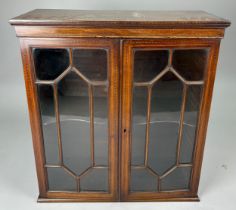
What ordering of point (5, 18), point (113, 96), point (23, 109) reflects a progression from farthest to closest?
1. point (23, 109)
2. point (5, 18)
3. point (113, 96)

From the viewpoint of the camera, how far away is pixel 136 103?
1.49 m

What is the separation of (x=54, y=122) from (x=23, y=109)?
3.28 feet

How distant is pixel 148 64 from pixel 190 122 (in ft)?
1.14

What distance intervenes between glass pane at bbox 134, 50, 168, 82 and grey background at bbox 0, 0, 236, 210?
2.16ft

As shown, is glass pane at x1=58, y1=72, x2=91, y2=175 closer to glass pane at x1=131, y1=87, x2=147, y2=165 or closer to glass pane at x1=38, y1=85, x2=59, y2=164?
glass pane at x1=38, y1=85, x2=59, y2=164

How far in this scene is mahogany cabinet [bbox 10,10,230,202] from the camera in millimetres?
1355

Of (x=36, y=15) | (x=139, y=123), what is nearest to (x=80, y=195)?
(x=139, y=123)

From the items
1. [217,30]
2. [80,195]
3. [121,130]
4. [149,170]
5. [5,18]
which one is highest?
[217,30]

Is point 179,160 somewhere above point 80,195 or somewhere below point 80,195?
above

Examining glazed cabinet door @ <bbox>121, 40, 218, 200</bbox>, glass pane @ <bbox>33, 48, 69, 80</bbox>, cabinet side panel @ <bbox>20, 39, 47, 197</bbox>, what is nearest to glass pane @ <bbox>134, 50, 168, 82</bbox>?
glazed cabinet door @ <bbox>121, 40, 218, 200</bbox>

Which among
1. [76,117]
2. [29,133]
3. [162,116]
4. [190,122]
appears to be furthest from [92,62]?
[29,133]

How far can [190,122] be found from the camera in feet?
5.11

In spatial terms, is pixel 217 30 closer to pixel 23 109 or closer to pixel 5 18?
pixel 5 18

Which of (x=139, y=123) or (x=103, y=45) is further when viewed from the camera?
(x=139, y=123)
